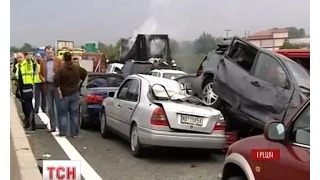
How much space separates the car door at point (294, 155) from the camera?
12.3 ft

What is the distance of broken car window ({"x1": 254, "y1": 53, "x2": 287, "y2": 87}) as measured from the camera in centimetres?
851

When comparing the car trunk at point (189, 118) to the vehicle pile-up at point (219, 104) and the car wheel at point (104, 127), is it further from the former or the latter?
the car wheel at point (104, 127)

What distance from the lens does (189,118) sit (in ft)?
26.5

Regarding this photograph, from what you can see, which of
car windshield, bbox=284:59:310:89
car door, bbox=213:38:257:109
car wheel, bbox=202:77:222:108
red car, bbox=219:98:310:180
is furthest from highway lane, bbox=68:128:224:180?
red car, bbox=219:98:310:180

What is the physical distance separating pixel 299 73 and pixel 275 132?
4602 mm

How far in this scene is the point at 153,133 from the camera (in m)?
7.95

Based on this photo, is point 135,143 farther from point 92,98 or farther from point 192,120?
point 92,98

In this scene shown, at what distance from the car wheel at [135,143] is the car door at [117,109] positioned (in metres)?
0.64

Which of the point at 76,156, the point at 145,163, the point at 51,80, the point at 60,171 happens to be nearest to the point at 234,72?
the point at 145,163

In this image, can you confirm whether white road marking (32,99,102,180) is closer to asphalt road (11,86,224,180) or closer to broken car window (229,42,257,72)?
asphalt road (11,86,224,180)

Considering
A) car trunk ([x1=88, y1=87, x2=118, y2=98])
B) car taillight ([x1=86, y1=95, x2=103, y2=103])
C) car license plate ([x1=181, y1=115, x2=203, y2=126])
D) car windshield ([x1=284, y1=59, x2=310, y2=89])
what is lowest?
car license plate ([x1=181, y1=115, x2=203, y2=126])

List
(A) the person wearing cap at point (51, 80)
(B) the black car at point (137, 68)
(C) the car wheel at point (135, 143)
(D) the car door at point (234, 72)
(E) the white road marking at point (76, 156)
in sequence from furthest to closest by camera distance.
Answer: (B) the black car at point (137, 68) → (A) the person wearing cap at point (51, 80) → (D) the car door at point (234, 72) → (C) the car wheel at point (135, 143) → (E) the white road marking at point (76, 156)

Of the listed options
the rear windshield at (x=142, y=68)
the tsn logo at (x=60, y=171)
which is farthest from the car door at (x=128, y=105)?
the rear windshield at (x=142, y=68)

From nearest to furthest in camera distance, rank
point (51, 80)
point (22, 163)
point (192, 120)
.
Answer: point (22, 163) → point (192, 120) → point (51, 80)
